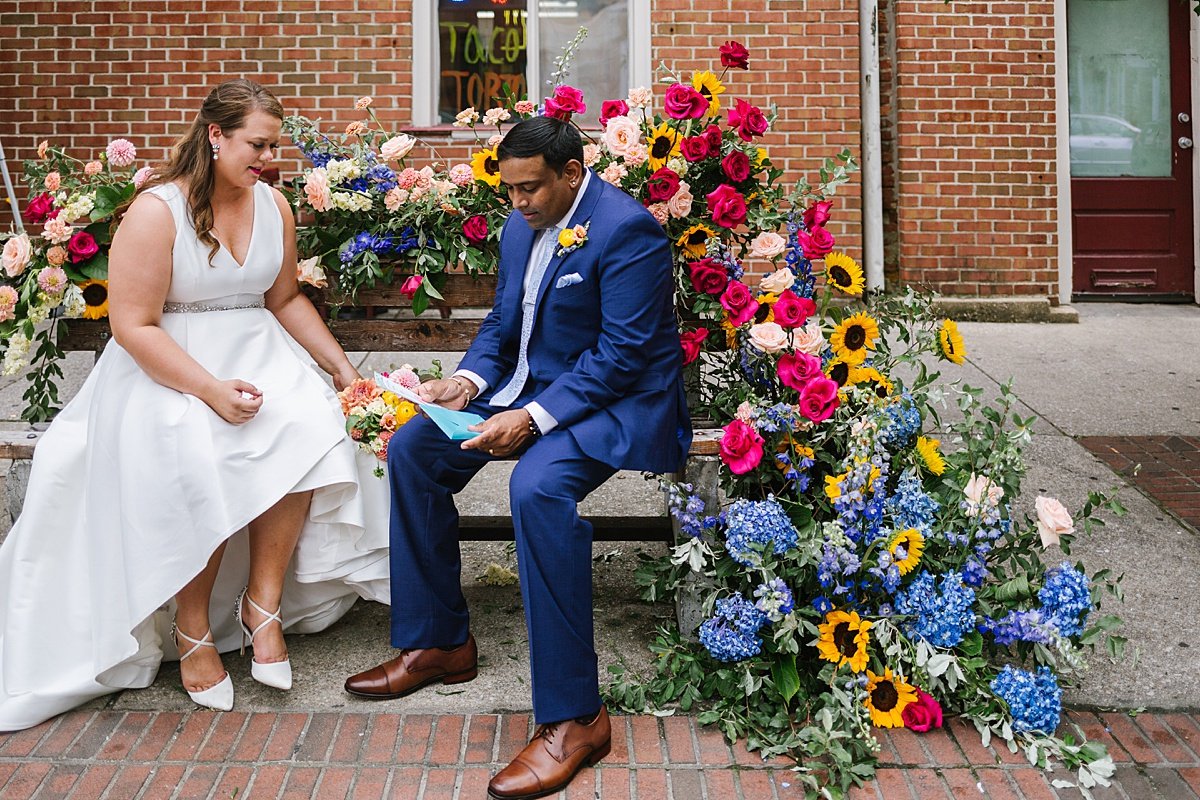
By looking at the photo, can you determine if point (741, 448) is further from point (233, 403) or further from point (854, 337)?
point (233, 403)

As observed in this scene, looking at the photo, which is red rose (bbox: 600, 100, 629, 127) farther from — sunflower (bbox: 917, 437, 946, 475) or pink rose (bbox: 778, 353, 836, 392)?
sunflower (bbox: 917, 437, 946, 475)

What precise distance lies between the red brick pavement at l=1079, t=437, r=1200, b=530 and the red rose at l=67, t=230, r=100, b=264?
3938 mm

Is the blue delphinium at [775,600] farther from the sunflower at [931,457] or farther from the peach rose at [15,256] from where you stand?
the peach rose at [15,256]

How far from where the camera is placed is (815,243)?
4008mm

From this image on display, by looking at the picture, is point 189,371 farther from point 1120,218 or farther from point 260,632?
point 1120,218

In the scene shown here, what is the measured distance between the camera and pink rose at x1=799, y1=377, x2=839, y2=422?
3627 mm

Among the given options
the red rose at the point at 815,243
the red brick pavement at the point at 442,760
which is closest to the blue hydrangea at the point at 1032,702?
the red brick pavement at the point at 442,760

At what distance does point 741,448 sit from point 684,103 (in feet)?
3.88

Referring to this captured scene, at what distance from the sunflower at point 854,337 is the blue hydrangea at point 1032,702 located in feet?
3.46

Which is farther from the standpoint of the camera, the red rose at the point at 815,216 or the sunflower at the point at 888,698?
the red rose at the point at 815,216

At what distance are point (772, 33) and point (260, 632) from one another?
21.8ft

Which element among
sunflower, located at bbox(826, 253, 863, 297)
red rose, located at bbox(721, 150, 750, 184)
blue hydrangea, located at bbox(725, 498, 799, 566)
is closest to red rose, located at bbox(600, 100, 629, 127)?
red rose, located at bbox(721, 150, 750, 184)

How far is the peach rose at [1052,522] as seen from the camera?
3465 mm

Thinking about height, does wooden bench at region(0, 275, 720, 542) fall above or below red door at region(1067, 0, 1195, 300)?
below
